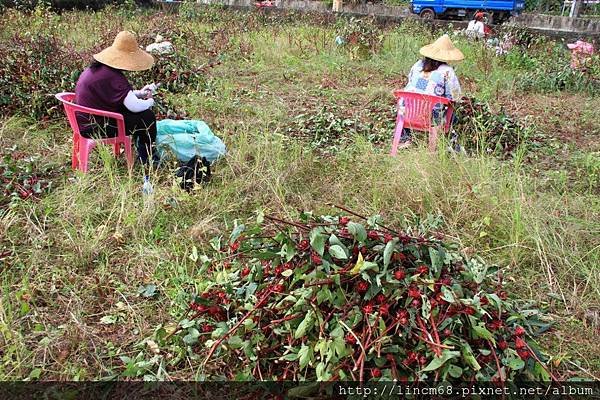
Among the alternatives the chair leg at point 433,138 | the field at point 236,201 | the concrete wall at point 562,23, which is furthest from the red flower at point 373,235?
the concrete wall at point 562,23

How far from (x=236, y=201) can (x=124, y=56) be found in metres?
1.33

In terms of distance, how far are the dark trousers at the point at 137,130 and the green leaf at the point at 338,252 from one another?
205 centimetres

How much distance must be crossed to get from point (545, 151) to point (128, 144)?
363cm

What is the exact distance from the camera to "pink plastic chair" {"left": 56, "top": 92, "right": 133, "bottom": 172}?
11.1 feet

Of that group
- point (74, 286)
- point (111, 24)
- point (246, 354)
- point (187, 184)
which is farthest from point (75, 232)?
point (111, 24)

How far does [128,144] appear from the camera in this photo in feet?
11.8

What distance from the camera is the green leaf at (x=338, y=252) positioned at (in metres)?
1.80

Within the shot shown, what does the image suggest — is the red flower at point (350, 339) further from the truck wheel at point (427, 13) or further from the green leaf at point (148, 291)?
the truck wheel at point (427, 13)

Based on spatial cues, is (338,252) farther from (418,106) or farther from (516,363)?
(418,106)

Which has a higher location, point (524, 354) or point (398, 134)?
point (398, 134)

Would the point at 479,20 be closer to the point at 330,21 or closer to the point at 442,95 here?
the point at 330,21

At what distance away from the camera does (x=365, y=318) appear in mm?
1806

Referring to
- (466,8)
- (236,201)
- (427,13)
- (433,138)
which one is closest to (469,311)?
(236,201)

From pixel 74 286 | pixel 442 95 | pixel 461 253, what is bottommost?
pixel 74 286
